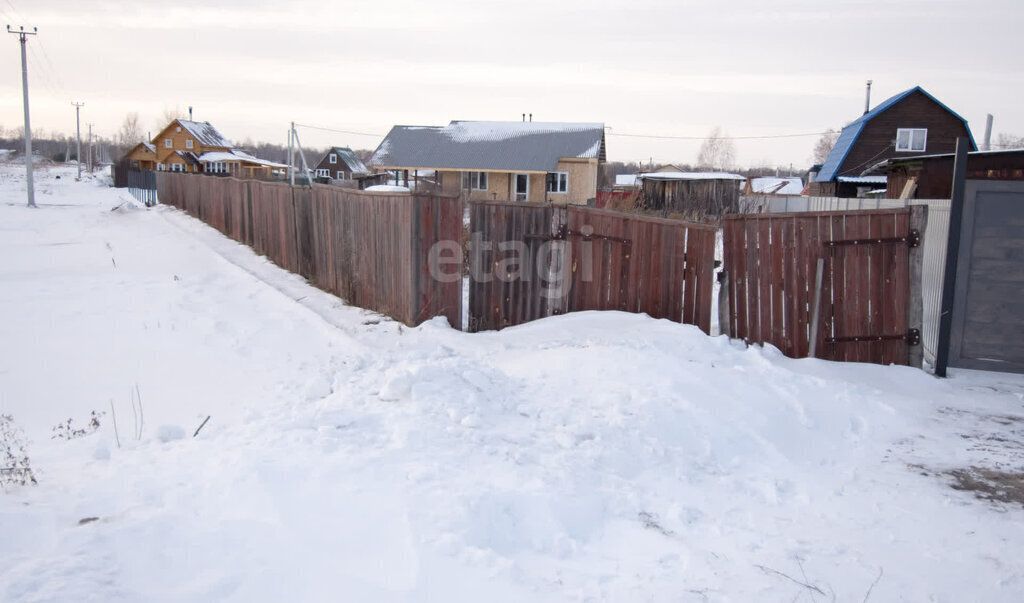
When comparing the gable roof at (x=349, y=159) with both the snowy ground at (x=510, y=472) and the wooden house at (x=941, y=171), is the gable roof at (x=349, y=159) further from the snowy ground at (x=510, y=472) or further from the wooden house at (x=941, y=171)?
the snowy ground at (x=510, y=472)

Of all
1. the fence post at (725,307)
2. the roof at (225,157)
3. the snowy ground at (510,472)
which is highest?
the roof at (225,157)

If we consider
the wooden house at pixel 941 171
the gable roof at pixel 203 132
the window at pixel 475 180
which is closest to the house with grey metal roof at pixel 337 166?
the gable roof at pixel 203 132

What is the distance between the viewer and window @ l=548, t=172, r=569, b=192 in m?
36.0

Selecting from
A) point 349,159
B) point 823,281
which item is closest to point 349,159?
point 349,159

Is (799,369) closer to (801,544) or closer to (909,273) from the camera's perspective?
(909,273)

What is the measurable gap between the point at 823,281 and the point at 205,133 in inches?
3121

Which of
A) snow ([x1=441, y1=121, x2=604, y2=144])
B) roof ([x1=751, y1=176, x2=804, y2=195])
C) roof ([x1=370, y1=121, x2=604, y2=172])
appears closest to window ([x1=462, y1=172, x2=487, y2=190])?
roof ([x1=370, y1=121, x2=604, y2=172])

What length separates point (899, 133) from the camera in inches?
1372

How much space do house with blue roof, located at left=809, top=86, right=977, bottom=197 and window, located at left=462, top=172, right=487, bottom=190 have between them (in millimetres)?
18175

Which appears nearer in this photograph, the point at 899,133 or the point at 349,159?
the point at 899,133

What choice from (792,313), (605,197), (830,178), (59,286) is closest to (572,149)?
(605,197)

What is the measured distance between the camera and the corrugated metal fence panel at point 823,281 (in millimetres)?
6941

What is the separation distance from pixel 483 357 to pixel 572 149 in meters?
29.9

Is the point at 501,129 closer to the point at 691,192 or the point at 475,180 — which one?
the point at 475,180
